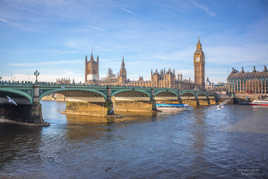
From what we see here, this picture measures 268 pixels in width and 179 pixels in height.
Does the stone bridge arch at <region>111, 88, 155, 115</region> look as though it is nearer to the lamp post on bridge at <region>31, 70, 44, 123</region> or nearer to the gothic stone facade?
the lamp post on bridge at <region>31, 70, 44, 123</region>

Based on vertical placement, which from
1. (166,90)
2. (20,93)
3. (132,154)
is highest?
(20,93)

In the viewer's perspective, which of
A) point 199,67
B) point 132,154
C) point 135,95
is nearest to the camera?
point 132,154

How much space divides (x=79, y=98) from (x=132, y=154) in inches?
1533

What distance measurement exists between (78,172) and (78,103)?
43.8m

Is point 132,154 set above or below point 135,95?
below

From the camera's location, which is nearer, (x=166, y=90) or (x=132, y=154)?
(x=132, y=154)

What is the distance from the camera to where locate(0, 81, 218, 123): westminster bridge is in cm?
3825

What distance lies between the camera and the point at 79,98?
5912 cm

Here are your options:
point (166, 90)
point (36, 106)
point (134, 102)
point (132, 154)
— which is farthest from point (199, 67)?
point (132, 154)

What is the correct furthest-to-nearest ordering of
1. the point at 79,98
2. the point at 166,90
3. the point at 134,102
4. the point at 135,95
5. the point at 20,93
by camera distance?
the point at 166,90 → the point at 135,95 → the point at 134,102 → the point at 79,98 → the point at 20,93

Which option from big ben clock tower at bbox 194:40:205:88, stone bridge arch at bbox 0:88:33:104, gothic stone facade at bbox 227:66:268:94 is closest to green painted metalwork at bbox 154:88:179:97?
stone bridge arch at bbox 0:88:33:104

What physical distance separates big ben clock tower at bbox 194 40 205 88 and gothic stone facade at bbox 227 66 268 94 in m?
24.3

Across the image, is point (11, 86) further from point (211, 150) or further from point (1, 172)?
point (211, 150)

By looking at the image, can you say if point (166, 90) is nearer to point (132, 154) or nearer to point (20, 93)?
point (20, 93)
